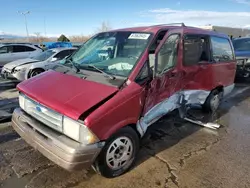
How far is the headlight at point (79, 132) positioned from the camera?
8.05ft

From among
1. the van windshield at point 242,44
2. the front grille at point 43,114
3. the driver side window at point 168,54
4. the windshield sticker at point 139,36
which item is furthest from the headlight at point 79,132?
the van windshield at point 242,44

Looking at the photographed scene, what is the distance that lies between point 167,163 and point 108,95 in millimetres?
1459

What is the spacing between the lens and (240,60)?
29.4ft

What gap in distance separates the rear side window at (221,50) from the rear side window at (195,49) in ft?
1.01

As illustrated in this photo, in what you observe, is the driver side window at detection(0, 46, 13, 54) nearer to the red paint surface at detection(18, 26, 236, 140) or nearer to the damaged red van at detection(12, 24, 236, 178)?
the damaged red van at detection(12, 24, 236, 178)

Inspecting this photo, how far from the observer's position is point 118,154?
2955mm

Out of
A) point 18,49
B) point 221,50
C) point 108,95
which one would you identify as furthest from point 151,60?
point 18,49

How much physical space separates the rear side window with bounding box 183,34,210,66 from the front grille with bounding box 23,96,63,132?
247 cm

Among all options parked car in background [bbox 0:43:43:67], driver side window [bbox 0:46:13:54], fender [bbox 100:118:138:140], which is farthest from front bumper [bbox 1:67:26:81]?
fender [bbox 100:118:138:140]

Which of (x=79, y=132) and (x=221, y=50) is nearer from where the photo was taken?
(x=79, y=132)

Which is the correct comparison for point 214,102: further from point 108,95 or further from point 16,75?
point 16,75

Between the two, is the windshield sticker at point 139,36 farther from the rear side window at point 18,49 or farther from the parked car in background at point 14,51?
the rear side window at point 18,49

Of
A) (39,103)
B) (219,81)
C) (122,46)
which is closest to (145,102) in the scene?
(122,46)

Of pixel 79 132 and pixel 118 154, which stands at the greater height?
pixel 79 132
